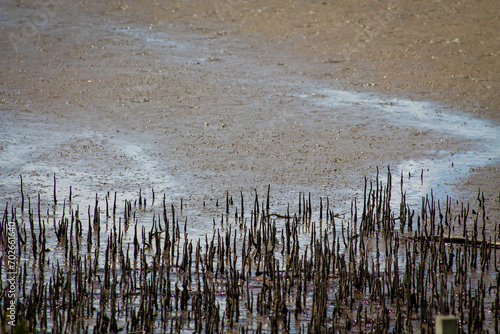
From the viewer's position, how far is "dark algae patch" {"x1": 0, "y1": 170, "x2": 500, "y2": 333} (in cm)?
413

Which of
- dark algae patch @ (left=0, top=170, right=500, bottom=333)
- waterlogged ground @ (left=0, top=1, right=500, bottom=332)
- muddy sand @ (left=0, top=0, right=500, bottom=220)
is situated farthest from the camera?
muddy sand @ (left=0, top=0, right=500, bottom=220)

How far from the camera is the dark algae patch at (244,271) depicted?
163 inches

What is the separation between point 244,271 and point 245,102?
4.83 meters

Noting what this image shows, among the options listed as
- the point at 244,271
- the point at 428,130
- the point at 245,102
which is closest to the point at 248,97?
the point at 245,102

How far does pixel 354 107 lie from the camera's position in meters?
9.21

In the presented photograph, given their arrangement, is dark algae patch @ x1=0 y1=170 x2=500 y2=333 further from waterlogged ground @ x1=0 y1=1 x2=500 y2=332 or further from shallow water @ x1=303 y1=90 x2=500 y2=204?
shallow water @ x1=303 y1=90 x2=500 y2=204

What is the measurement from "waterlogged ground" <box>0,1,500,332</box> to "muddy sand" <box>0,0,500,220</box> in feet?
0.11

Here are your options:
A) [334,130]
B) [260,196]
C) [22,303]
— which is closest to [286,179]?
[260,196]

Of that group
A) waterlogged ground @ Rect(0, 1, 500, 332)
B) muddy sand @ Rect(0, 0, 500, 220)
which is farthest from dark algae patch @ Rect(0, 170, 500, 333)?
muddy sand @ Rect(0, 0, 500, 220)

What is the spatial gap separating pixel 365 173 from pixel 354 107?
2.33 m

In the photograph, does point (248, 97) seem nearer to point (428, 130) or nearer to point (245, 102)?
point (245, 102)

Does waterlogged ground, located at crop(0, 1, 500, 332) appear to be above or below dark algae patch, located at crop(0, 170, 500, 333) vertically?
above

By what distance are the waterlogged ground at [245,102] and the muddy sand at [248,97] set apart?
0.03m

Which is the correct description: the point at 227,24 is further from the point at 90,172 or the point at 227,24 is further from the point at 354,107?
the point at 90,172
